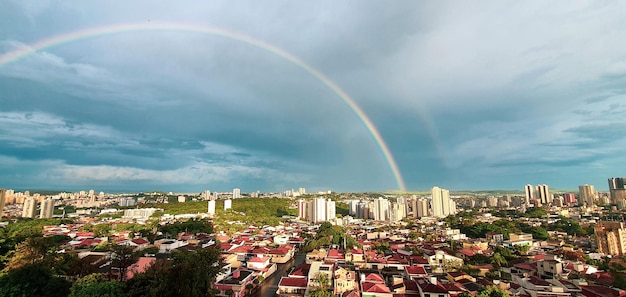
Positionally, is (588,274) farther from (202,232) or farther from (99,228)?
(99,228)

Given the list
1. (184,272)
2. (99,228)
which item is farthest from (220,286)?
(99,228)

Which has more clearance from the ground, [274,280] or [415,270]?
[415,270]

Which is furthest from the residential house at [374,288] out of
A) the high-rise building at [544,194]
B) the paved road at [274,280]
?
the high-rise building at [544,194]

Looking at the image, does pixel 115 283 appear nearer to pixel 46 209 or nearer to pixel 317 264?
pixel 317 264

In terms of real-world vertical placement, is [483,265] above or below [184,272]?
below

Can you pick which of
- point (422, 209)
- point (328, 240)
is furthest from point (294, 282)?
point (422, 209)

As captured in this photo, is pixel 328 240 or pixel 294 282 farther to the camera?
pixel 328 240
